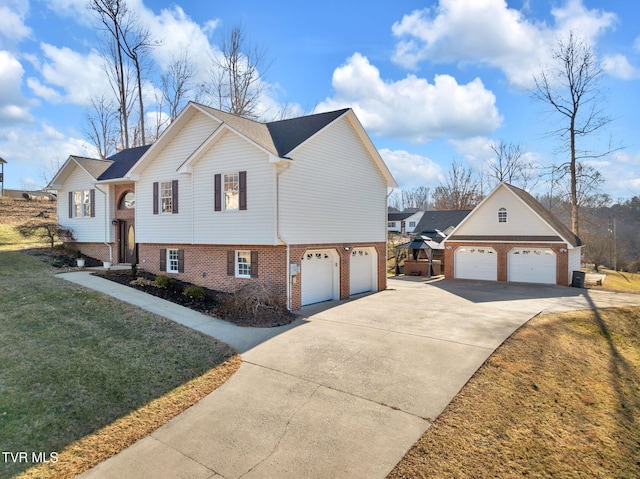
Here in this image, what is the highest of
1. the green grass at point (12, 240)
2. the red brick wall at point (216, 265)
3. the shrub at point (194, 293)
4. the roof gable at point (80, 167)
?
the roof gable at point (80, 167)

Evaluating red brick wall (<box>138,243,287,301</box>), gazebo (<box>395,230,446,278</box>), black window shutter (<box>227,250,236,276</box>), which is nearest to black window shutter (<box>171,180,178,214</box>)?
red brick wall (<box>138,243,287,301</box>)

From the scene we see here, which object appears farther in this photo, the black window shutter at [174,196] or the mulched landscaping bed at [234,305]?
the black window shutter at [174,196]

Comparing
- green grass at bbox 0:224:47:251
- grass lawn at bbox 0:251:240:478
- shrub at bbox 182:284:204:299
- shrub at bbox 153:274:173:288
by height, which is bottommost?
grass lawn at bbox 0:251:240:478

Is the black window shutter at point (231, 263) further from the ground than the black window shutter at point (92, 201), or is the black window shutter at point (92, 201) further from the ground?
the black window shutter at point (92, 201)

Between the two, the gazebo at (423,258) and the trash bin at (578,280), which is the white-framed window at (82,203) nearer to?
the gazebo at (423,258)

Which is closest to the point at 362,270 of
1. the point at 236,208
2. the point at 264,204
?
the point at 264,204

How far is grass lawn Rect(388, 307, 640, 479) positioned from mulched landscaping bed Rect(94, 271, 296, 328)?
249 inches

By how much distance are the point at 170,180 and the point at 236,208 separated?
4230 mm

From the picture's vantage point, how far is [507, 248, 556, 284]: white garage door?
2058 centimetres

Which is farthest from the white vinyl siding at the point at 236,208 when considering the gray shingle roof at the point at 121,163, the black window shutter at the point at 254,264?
the gray shingle roof at the point at 121,163

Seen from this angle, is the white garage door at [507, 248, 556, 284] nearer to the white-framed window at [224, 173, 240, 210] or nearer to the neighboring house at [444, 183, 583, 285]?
the neighboring house at [444, 183, 583, 285]

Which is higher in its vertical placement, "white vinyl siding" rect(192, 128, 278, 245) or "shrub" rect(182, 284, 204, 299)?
"white vinyl siding" rect(192, 128, 278, 245)

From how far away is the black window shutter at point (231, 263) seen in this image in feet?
46.5

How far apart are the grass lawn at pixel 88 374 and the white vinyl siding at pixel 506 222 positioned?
62.0ft
